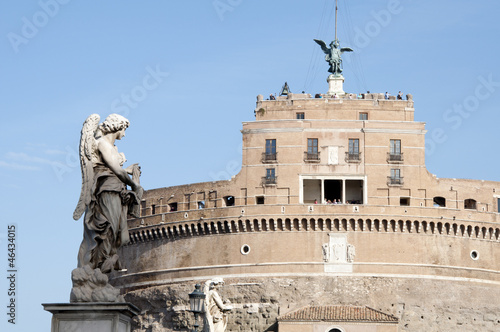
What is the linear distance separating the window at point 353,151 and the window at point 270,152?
13.6 feet

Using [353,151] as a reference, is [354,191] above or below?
below

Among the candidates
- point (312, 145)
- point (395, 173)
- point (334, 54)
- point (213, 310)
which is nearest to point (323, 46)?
point (334, 54)

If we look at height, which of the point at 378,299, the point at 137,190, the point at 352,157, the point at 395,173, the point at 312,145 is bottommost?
the point at 137,190

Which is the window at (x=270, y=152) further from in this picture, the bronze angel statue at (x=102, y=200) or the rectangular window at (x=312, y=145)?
the bronze angel statue at (x=102, y=200)

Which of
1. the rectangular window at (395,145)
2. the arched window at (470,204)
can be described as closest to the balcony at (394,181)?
the rectangular window at (395,145)

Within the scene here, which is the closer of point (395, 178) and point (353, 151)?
point (395, 178)

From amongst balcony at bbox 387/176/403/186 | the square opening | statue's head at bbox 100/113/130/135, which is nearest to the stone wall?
the square opening

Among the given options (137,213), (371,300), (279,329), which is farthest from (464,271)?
(137,213)

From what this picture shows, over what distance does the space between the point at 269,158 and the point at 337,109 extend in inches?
193

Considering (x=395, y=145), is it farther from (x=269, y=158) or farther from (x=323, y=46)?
(x=323, y=46)

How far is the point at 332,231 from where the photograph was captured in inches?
2537

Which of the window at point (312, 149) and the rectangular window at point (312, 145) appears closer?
the window at point (312, 149)

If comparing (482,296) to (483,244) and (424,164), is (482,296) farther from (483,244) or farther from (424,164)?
(424,164)

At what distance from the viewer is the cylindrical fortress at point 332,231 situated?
63219 mm
